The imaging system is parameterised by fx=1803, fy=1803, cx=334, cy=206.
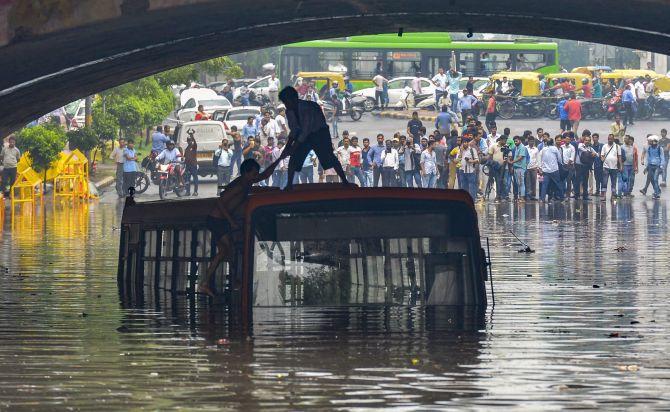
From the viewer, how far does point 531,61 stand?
73250 mm

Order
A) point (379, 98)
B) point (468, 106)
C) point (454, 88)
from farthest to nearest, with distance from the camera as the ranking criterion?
point (379, 98), point (454, 88), point (468, 106)

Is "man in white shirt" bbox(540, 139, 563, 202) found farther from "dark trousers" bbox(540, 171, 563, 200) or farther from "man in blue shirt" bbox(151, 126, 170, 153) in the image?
"man in blue shirt" bbox(151, 126, 170, 153)

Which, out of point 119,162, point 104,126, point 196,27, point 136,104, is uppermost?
point 136,104

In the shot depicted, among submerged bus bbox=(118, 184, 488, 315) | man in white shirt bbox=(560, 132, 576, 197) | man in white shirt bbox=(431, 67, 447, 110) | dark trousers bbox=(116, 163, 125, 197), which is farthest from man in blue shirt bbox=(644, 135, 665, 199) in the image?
submerged bus bbox=(118, 184, 488, 315)

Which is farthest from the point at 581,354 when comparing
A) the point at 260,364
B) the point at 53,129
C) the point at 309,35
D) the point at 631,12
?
the point at 53,129

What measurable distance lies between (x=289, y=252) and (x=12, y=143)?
2713 centimetres

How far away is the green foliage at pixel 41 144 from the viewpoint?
44.6 metres

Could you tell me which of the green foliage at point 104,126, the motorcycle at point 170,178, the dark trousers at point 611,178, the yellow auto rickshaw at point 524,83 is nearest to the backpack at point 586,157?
the dark trousers at point 611,178

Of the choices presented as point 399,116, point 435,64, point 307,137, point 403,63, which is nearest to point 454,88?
point 399,116

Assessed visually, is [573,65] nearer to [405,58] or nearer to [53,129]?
[405,58]

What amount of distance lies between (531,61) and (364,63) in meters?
7.17

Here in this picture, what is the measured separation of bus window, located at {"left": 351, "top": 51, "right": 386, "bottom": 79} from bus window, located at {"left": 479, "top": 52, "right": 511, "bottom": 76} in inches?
162

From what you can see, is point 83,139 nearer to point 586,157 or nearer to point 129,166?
point 129,166

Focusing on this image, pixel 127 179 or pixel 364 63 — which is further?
pixel 364 63
